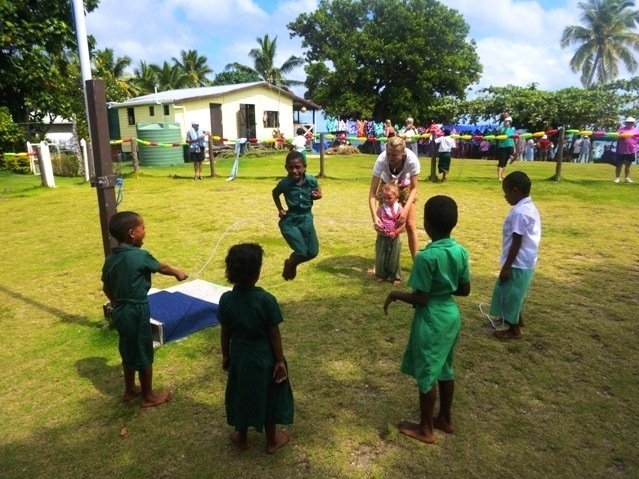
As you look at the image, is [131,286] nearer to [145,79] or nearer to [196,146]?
[196,146]

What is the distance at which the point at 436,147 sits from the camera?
13.6 meters

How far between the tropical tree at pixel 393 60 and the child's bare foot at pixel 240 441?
3224cm

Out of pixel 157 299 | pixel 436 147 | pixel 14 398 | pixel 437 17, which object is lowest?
pixel 14 398

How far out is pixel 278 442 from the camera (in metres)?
2.86

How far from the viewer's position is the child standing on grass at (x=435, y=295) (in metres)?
2.71

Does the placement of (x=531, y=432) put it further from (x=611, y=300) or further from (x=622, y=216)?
(x=622, y=216)

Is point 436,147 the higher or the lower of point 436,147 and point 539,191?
the higher

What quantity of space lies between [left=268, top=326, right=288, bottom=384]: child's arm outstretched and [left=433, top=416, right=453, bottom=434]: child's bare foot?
99 centimetres

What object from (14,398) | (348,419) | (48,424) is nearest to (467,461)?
(348,419)

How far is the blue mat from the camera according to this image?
→ 14.1ft

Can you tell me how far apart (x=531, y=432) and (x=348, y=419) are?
1076mm

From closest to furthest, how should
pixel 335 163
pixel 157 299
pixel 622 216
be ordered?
pixel 157 299
pixel 622 216
pixel 335 163

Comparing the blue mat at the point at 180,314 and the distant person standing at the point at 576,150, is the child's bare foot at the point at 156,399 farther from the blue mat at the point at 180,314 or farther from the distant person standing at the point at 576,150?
the distant person standing at the point at 576,150

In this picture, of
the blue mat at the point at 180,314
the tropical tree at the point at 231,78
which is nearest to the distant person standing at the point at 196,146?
the blue mat at the point at 180,314
